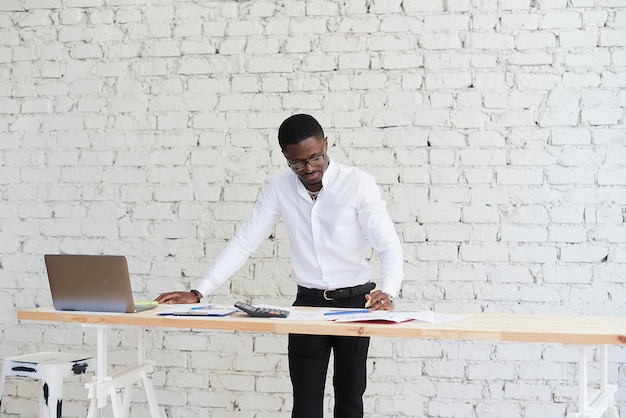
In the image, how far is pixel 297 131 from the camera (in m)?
2.77

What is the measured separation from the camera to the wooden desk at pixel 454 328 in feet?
7.26

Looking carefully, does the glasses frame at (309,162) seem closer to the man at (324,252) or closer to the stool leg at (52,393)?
the man at (324,252)

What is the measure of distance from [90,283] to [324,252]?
82 centimetres

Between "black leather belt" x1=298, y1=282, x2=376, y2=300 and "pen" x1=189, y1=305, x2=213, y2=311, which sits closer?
"pen" x1=189, y1=305, x2=213, y2=311

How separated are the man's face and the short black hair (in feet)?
0.05

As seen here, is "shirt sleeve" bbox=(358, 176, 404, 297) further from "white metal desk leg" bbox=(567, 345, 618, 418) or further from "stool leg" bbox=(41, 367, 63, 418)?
"stool leg" bbox=(41, 367, 63, 418)

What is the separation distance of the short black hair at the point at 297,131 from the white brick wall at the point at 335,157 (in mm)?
937

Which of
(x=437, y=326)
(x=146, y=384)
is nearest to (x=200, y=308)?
(x=146, y=384)

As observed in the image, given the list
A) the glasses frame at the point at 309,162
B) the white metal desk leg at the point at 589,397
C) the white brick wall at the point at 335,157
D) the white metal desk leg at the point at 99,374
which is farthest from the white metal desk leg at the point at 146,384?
the white metal desk leg at the point at 589,397

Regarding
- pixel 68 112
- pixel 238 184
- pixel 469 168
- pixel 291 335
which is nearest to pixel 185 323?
pixel 291 335

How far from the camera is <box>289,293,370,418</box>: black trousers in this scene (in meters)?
2.75

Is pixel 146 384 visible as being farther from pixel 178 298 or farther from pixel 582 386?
pixel 582 386

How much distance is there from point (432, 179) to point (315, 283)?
1.05 meters

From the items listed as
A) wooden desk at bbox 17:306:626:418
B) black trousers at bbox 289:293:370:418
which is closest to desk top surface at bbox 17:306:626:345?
wooden desk at bbox 17:306:626:418
